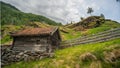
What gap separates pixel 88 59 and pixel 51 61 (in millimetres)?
5109

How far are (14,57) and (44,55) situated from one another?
469 centimetres

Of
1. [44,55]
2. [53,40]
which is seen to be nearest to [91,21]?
[53,40]

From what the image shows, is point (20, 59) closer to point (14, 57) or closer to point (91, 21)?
point (14, 57)

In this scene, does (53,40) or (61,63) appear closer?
(61,63)

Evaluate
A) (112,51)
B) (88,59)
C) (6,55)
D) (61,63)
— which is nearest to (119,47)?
(112,51)

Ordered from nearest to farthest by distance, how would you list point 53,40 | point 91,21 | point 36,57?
1. point 36,57
2. point 53,40
3. point 91,21

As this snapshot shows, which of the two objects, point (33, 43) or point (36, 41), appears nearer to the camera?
point (36, 41)

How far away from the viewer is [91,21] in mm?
70125

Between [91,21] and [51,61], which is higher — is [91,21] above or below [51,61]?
above

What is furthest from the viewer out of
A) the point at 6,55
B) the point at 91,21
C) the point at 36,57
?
the point at 91,21

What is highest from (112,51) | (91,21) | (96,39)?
(91,21)

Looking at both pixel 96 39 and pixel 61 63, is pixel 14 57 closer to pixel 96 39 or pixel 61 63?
pixel 61 63

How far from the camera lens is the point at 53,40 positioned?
111 ft

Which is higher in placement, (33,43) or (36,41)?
(36,41)
